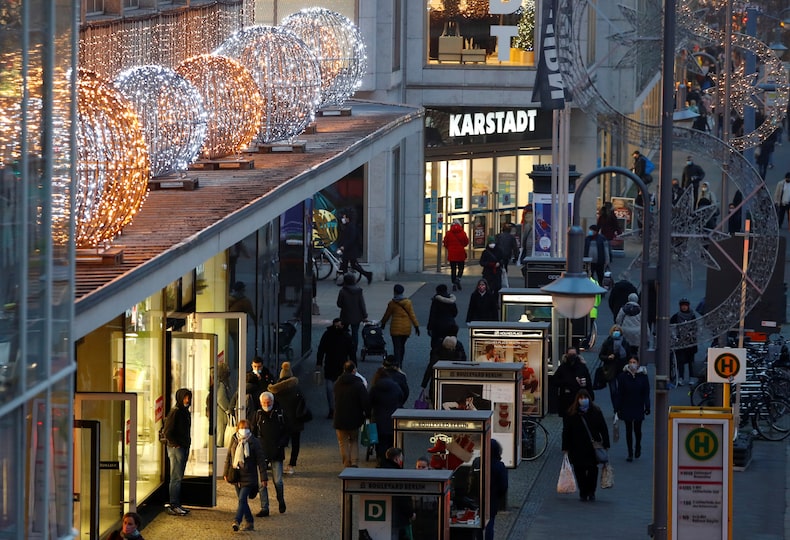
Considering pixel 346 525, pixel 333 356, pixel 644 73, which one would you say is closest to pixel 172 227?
pixel 346 525

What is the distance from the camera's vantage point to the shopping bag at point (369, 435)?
67.7 ft

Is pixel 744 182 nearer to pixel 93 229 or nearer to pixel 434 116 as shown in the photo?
pixel 93 229

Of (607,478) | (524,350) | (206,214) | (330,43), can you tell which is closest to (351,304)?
(330,43)

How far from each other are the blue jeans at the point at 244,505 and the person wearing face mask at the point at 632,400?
5.51 metres

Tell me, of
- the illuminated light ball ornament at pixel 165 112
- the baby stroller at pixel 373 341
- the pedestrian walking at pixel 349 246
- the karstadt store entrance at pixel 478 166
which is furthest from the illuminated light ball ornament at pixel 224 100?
the karstadt store entrance at pixel 478 166

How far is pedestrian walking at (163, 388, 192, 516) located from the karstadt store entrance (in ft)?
75.7

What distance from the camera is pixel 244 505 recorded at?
58.4 ft

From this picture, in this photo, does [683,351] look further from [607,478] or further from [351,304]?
[607,478]

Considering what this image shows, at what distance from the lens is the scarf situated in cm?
1758

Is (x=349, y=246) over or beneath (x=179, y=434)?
over

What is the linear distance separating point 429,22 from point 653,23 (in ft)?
74.3

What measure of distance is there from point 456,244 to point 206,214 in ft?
69.3

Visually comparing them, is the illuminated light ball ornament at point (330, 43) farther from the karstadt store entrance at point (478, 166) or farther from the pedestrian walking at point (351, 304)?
the karstadt store entrance at point (478, 166)

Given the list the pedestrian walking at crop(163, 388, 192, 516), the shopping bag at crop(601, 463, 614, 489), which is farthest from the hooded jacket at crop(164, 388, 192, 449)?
the shopping bag at crop(601, 463, 614, 489)
